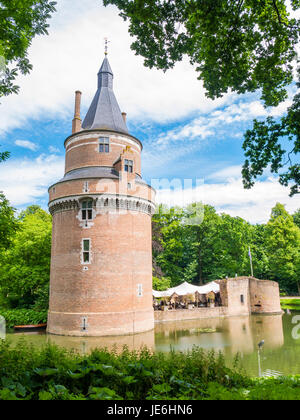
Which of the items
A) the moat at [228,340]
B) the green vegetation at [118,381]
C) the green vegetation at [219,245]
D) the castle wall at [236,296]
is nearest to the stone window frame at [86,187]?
the moat at [228,340]

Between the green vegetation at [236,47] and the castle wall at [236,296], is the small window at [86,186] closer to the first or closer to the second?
the green vegetation at [236,47]

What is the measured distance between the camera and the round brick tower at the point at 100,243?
19.3m

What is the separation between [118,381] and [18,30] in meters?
7.74

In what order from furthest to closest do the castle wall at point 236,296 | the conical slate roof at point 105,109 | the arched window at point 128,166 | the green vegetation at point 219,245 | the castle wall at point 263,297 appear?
the green vegetation at point 219,245
the castle wall at point 263,297
the castle wall at point 236,296
the conical slate roof at point 105,109
the arched window at point 128,166

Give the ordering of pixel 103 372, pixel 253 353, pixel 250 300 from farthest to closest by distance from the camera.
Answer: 1. pixel 250 300
2. pixel 253 353
3. pixel 103 372

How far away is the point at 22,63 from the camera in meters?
7.83

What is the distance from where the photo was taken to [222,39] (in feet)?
26.7

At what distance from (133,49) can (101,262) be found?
13.7 m

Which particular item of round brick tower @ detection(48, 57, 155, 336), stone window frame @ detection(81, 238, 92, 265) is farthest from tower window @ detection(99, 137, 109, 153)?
stone window frame @ detection(81, 238, 92, 265)

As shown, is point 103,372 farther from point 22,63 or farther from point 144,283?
point 144,283

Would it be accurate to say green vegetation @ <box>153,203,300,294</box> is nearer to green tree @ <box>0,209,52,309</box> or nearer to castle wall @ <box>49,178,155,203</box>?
green tree @ <box>0,209,52,309</box>

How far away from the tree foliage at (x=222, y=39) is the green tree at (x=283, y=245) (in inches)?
1314

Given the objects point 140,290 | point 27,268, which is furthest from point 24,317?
point 140,290
